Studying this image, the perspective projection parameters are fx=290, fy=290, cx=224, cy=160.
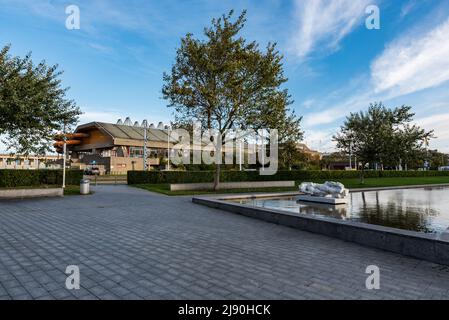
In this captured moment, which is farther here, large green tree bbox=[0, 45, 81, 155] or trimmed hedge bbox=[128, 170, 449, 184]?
trimmed hedge bbox=[128, 170, 449, 184]

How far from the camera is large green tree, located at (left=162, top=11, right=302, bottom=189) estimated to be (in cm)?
2045

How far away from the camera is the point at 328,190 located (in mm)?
12711

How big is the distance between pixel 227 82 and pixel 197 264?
17071mm

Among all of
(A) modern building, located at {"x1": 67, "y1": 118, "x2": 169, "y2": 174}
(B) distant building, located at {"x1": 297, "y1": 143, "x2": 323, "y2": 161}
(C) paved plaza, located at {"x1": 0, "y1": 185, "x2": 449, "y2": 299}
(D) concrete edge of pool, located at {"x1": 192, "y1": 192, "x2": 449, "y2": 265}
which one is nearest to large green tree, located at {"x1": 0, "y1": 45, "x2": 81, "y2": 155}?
(C) paved plaza, located at {"x1": 0, "y1": 185, "x2": 449, "y2": 299}

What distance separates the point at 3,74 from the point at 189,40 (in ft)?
37.9

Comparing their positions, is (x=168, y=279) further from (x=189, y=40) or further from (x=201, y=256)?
(x=189, y=40)

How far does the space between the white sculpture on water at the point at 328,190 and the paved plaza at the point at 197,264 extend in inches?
190

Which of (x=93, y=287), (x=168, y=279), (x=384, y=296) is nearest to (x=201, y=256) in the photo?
(x=168, y=279)

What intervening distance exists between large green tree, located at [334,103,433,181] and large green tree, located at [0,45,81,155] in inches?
1000
